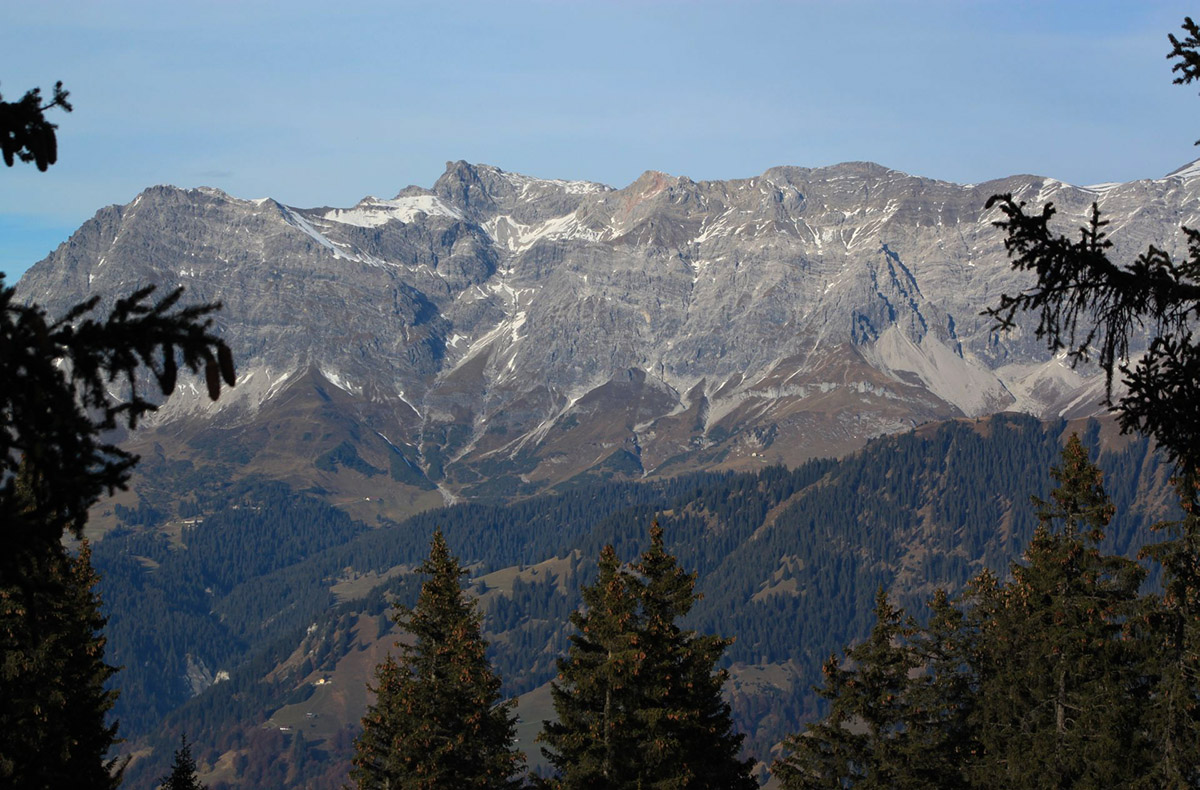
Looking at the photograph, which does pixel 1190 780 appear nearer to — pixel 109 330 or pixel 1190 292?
pixel 1190 292

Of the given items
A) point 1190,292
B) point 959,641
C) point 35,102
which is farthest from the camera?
point 959,641

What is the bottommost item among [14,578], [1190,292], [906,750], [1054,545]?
[906,750]

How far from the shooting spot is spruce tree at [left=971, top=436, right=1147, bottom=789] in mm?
33688

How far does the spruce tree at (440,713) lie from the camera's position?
129ft

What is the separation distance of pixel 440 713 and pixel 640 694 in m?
7.25

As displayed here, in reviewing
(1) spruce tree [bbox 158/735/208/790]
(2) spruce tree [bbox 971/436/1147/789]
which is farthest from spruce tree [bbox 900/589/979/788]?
(1) spruce tree [bbox 158/735/208/790]

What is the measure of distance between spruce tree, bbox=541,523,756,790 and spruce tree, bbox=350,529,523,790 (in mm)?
3140

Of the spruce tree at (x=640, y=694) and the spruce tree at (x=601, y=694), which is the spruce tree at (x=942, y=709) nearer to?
the spruce tree at (x=640, y=694)

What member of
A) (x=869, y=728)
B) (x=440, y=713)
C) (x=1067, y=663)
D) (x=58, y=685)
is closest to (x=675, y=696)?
(x=440, y=713)

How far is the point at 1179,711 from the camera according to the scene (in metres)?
27.7

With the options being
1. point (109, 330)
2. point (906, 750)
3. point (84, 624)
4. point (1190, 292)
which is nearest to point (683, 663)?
point (906, 750)

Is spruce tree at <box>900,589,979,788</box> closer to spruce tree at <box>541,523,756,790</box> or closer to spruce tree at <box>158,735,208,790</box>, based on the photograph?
spruce tree at <box>541,523,756,790</box>

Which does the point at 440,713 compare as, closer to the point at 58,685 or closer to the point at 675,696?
the point at 675,696

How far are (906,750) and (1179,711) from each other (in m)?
13.0
